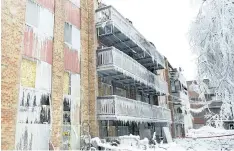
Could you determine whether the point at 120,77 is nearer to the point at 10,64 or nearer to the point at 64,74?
the point at 64,74

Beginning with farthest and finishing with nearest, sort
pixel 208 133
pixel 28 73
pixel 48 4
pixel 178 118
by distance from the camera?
pixel 208 133, pixel 178 118, pixel 48 4, pixel 28 73

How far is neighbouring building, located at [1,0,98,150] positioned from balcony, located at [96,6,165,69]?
87 cm

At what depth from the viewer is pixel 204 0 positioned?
12.7 metres

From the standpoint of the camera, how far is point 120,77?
57.6 ft

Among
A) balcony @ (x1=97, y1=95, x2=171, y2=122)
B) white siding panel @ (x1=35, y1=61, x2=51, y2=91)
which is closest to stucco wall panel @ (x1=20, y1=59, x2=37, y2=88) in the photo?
white siding panel @ (x1=35, y1=61, x2=51, y2=91)

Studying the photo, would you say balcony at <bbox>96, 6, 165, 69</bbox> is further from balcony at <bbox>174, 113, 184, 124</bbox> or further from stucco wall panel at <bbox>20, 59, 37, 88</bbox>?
balcony at <bbox>174, 113, 184, 124</bbox>

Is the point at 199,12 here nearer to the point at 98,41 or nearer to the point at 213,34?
the point at 213,34

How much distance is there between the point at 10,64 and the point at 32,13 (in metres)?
3.19

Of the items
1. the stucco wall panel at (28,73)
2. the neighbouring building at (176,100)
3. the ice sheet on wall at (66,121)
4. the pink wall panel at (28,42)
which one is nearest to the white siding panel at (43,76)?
the stucco wall panel at (28,73)

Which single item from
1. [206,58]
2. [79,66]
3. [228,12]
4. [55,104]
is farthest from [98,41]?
[228,12]

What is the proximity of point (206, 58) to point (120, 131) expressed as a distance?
28.2 feet

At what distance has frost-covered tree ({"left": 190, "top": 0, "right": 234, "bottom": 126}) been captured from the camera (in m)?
11.3

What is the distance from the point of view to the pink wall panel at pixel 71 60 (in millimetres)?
13617

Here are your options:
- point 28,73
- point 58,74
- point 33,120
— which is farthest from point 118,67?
point 33,120
